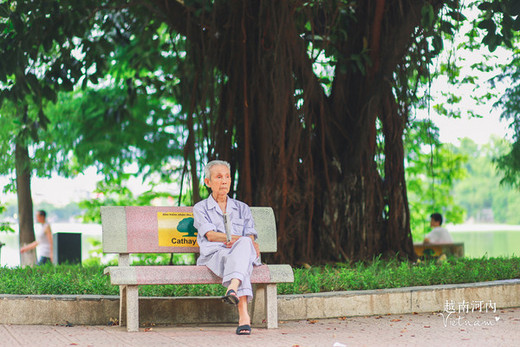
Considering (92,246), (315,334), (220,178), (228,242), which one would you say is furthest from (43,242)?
(315,334)

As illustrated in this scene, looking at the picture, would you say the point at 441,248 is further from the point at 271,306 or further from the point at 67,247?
the point at 271,306

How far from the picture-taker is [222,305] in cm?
596

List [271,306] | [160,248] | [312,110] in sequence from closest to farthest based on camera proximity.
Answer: [271,306] → [160,248] → [312,110]

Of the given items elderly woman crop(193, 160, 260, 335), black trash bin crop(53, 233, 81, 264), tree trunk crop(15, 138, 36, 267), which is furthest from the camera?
tree trunk crop(15, 138, 36, 267)

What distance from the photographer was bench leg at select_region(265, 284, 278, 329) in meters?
5.48

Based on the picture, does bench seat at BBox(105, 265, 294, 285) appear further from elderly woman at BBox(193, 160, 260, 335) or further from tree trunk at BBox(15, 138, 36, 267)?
tree trunk at BBox(15, 138, 36, 267)

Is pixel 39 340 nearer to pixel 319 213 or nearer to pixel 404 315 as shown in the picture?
pixel 404 315

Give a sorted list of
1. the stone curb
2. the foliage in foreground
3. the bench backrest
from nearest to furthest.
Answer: the stone curb → the bench backrest → the foliage in foreground

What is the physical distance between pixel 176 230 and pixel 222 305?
729 millimetres

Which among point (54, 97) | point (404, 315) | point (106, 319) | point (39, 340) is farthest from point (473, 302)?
point (54, 97)

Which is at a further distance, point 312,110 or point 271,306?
point 312,110

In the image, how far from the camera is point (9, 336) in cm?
502

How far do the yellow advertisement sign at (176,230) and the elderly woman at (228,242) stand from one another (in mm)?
348
